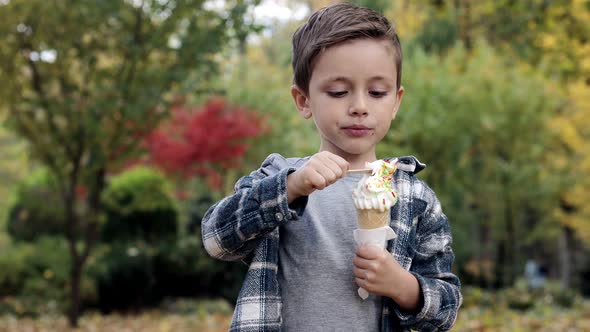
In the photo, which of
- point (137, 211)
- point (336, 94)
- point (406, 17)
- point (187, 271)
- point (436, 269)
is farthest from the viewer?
point (406, 17)

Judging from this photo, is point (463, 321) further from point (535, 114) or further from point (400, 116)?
point (535, 114)

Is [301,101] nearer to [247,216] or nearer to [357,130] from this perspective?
[357,130]

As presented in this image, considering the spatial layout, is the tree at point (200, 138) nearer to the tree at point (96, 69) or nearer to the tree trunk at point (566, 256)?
the tree at point (96, 69)

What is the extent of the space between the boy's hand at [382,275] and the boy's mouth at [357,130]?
30cm

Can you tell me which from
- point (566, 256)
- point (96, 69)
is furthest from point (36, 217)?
point (566, 256)

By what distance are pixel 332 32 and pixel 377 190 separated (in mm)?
422

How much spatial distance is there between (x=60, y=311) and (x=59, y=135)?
3453 millimetres

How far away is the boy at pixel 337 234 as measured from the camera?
1746 mm

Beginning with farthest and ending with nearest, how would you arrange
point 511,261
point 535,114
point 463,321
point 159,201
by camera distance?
point 511,261 < point 535,114 < point 159,201 < point 463,321

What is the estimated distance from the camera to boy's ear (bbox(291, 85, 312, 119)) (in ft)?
6.34

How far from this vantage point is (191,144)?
1429 centimetres

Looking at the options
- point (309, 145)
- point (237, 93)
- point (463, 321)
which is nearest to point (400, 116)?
point (309, 145)

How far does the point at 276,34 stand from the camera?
32.4m

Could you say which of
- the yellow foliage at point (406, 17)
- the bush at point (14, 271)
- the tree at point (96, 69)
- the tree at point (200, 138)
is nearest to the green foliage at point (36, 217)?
the bush at point (14, 271)
